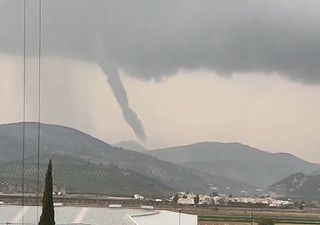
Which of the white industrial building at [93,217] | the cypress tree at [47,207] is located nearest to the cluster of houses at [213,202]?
the white industrial building at [93,217]

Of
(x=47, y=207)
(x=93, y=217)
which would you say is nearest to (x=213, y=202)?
(x=93, y=217)

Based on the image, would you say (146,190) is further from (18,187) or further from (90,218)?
(90,218)

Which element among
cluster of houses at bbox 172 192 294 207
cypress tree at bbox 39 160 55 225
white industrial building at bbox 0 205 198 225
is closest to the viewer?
cypress tree at bbox 39 160 55 225

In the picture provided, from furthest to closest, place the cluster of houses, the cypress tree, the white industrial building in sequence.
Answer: the cluster of houses, the white industrial building, the cypress tree

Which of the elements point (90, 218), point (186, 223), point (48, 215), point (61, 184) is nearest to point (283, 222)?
point (186, 223)

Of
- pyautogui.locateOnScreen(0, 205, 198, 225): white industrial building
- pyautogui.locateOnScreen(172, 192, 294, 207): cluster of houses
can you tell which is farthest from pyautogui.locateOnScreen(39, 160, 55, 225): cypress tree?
pyautogui.locateOnScreen(172, 192, 294, 207): cluster of houses

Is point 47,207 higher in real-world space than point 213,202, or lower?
lower

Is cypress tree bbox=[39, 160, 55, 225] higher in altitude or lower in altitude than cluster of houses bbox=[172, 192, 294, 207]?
lower

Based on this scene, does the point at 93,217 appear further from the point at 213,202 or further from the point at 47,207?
the point at 213,202

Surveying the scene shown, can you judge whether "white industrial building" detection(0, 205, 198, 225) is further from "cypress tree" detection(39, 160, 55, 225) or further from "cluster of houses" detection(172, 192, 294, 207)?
"cluster of houses" detection(172, 192, 294, 207)
